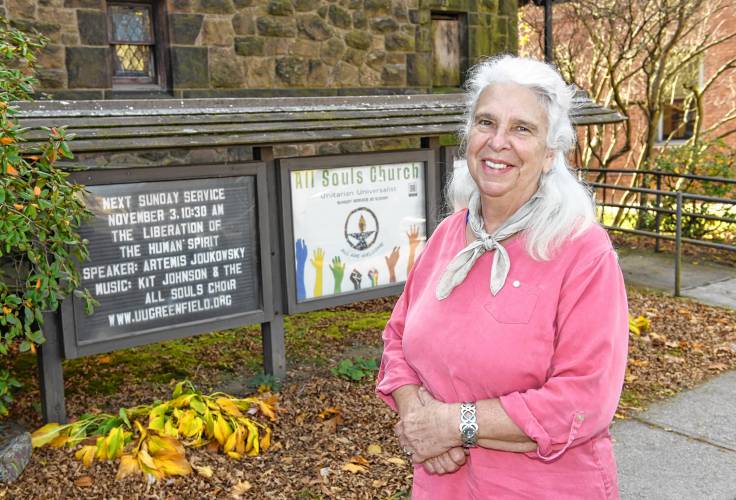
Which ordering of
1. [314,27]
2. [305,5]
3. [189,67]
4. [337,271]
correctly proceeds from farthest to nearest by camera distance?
[314,27] < [305,5] < [189,67] < [337,271]

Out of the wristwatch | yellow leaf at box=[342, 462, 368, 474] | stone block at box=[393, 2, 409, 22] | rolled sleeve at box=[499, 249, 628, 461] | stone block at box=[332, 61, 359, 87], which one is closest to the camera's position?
rolled sleeve at box=[499, 249, 628, 461]

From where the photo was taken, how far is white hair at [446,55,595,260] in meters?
2.20

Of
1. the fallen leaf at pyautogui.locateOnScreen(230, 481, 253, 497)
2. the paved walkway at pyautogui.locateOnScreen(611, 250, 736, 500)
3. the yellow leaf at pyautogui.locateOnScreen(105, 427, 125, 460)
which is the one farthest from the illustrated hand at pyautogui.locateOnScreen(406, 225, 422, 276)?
the yellow leaf at pyautogui.locateOnScreen(105, 427, 125, 460)

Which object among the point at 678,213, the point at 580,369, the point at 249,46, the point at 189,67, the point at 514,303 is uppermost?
the point at 249,46

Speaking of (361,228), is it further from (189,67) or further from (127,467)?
(189,67)

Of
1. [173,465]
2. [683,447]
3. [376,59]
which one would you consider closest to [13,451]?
[173,465]

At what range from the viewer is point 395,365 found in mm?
2559

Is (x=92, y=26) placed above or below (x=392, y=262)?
above

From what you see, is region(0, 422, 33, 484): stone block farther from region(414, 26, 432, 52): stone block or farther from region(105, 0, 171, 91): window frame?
region(414, 26, 432, 52): stone block

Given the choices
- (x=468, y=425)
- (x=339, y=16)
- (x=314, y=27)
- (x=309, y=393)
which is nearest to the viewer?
(x=468, y=425)

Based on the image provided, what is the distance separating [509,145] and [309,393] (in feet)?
10.9

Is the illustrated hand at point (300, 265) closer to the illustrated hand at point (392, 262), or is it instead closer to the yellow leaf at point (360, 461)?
the illustrated hand at point (392, 262)

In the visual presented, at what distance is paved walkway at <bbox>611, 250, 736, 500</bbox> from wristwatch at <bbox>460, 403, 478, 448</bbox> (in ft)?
7.07

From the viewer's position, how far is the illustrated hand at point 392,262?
20.0 ft
